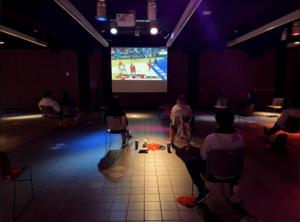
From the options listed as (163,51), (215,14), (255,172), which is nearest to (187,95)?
(163,51)

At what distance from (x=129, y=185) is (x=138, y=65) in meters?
8.28

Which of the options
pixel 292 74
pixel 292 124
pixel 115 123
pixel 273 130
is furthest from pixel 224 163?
pixel 292 74

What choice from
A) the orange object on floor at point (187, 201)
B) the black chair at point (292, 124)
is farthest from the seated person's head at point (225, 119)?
the black chair at point (292, 124)

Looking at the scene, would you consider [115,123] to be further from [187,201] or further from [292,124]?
[292,124]

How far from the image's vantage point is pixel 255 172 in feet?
11.6

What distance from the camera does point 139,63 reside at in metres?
10.5

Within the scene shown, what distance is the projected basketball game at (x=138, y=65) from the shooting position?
10.5 meters

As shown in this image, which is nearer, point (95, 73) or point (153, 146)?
point (153, 146)

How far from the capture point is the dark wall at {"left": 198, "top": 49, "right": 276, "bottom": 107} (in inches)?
447

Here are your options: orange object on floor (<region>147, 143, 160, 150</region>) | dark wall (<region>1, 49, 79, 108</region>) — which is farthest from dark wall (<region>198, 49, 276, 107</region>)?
dark wall (<region>1, 49, 79, 108</region>)

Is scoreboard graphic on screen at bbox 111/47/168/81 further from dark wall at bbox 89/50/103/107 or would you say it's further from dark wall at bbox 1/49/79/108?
dark wall at bbox 1/49/79/108

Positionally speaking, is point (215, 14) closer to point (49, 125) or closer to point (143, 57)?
point (143, 57)

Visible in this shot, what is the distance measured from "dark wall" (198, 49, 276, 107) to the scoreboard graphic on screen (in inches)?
96.1

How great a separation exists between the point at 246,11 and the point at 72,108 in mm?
5536
